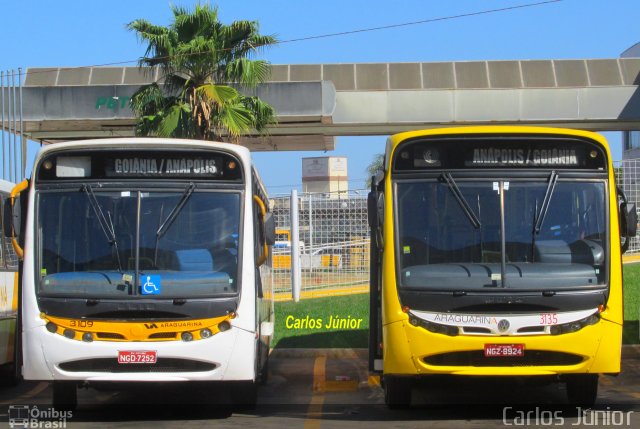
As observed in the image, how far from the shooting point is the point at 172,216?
993 centimetres

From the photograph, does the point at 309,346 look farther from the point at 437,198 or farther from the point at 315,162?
the point at 315,162

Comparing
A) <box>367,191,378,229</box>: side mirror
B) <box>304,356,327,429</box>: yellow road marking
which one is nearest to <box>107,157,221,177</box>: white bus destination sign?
<box>367,191,378,229</box>: side mirror

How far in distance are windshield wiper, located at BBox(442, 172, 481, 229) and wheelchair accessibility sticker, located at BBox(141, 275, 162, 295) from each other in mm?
3091

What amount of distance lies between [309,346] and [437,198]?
21.9 feet

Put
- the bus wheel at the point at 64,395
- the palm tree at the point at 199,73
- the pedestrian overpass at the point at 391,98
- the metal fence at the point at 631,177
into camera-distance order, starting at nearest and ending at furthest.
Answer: the bus wheel at the point at 64,395 < the palm tree at the point at 199,73 < the metal fence at the point at 631,177 < the pedestrian overpass at the point at 391,98

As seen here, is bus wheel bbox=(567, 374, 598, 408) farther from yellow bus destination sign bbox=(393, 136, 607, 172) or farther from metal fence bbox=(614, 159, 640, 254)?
metal fence bbox=(614, 159, 640, 254)

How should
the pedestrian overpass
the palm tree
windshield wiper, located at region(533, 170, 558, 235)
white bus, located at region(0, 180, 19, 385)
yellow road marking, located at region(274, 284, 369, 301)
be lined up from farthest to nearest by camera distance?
1. the pedestrian overpass
2. yellow road marking, located at region(274, 284, 369, 301)
3. the palm tree
4. white bus, located at region(0, 180, 19, 385)
5. windshield wiper, located at region(533, 170, 558, 235)

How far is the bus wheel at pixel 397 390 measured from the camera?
10211mm

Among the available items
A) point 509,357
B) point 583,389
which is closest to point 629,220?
point 583,389

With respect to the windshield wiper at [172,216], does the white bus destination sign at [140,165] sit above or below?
above

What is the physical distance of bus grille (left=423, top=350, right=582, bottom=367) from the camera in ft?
30.6

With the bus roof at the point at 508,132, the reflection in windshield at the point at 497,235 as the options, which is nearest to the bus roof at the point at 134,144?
the bus roof at the point at 508,132

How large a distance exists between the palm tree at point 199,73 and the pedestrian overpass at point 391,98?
4.39 meters

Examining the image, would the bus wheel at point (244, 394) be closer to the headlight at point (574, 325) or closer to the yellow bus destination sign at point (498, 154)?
the yellow bus destination sign at point (498, 154)
